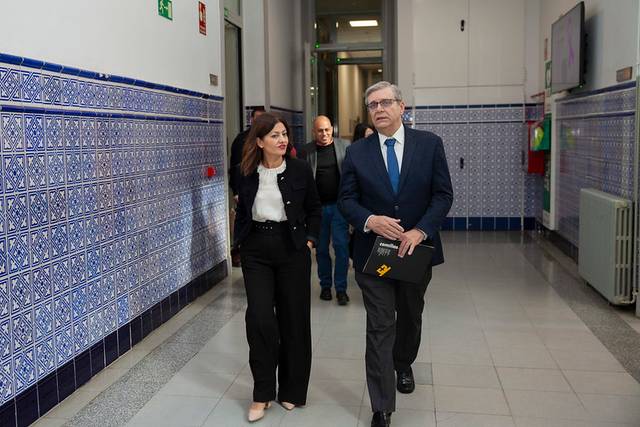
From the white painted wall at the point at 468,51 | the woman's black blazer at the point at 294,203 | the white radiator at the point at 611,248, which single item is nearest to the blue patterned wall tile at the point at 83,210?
the woman's black blazer at the point at 294,203

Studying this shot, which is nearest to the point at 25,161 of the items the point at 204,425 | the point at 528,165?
the point at 204,425

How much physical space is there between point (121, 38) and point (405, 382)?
2.70 meters

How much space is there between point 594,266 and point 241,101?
4273 mm

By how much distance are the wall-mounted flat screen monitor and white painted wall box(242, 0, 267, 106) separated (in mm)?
3247

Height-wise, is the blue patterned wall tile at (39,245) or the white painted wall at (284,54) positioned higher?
the white painted wall at (284,54)

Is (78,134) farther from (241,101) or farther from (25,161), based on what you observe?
(241,101)

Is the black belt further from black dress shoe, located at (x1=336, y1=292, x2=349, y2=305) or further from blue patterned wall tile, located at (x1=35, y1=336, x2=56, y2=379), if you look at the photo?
black dress shoe, located at (x1=336, y1=292, x2=349, y2=305)

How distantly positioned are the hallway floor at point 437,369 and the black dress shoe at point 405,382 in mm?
54

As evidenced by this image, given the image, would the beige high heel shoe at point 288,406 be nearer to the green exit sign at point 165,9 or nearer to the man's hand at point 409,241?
the man's hand at point 409,241

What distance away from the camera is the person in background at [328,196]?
5.50 m

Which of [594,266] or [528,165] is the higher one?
[528,165]

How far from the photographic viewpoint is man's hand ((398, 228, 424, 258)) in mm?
3107

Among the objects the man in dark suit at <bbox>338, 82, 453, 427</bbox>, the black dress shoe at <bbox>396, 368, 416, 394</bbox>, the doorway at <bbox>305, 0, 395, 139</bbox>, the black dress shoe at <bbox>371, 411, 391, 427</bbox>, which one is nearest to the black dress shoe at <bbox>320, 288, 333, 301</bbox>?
the black dress shoe at <bbox>396, 368, 416, 394</bbox>

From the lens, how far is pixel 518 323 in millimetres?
5000
